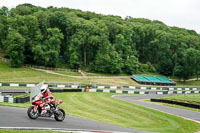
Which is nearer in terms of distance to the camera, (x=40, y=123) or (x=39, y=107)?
(x=40, y=123)

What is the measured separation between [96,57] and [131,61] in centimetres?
1476

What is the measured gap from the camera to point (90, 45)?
95.2 metres

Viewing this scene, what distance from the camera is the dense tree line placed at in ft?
277

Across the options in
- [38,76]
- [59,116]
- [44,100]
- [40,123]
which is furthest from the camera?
[38,76]

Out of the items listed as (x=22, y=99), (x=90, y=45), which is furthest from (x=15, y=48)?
(x=22, y=99)

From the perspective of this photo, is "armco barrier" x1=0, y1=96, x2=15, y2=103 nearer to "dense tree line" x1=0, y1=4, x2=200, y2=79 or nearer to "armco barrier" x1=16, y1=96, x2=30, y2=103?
"armco barrier" x1=16, y1=96, x2=30, y2=103

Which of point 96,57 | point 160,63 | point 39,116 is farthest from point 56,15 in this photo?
point 39,116

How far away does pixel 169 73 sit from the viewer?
360ft

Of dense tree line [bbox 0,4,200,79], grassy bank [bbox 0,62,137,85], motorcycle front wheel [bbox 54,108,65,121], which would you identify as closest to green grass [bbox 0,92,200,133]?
motorcycle front wheel [bbox 54,108,65,121]

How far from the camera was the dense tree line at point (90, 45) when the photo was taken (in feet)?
277

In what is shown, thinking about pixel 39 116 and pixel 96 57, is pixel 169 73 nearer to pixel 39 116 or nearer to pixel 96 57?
pixel 96 57

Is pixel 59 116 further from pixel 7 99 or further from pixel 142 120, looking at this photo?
pixel 7 99

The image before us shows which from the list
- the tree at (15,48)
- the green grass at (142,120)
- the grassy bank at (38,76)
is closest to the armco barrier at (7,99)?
the green grass at (142,120)

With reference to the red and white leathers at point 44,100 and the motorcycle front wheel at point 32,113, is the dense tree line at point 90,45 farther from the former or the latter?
the motorcycle front wheel at point 32,113
